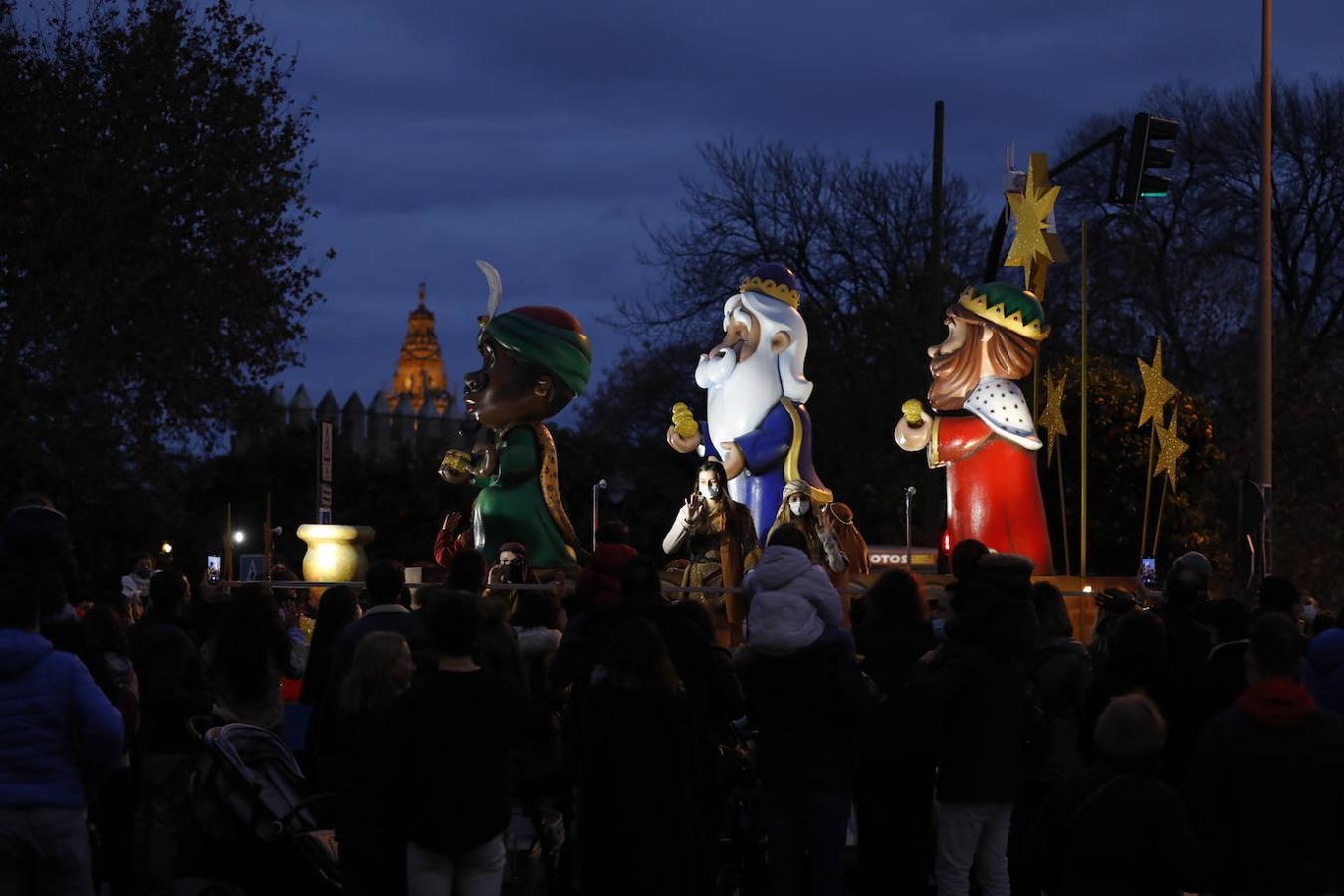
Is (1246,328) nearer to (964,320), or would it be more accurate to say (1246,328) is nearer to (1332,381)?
(1332,381)

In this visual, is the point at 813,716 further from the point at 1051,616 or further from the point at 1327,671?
the point at 1327,671

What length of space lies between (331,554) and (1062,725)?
1098 cm

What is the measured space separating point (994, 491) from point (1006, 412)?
2.52ft

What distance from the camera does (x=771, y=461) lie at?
19969 mm

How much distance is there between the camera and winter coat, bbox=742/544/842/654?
793 centimetres

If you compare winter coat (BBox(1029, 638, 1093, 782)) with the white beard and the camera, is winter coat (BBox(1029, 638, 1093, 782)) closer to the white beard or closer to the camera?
the camera

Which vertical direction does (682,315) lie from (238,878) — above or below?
above

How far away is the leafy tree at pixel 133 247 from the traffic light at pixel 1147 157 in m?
9.86

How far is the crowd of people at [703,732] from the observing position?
6.35 meters

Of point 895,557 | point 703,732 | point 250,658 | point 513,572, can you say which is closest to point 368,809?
point 703,732

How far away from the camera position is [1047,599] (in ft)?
30.6

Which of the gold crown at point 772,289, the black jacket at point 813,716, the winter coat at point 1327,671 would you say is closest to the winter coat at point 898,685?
the black jacket at point 813,716

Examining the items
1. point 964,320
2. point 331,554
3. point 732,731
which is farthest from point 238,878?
A: point 964,320

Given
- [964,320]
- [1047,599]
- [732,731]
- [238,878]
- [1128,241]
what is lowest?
[238,878]
